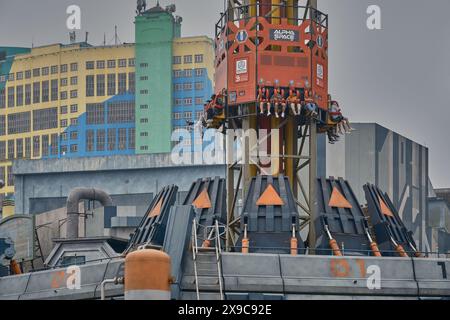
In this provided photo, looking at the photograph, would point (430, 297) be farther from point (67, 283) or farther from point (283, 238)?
point (67, 283)

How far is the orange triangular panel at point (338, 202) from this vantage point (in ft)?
Answer: 247

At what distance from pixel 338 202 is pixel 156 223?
406 inches

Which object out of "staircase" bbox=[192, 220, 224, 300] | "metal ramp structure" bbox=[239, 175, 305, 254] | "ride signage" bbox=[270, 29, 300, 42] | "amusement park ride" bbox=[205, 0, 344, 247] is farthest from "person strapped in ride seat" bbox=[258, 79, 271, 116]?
"staircase" bbox=[192, 220, 224, 300]

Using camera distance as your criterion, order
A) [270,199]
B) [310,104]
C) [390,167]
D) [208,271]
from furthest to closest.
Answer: [390,167] → [310,104] → [270,199] → [208,271]

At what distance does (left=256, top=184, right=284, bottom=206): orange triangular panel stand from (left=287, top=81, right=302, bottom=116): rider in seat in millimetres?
4723

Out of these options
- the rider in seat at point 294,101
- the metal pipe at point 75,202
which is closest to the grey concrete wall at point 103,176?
the metal pipe at point 75,202

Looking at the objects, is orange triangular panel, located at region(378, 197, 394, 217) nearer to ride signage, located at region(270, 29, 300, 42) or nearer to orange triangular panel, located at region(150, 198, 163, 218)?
ride signage, located at region(270, 29, 300, 42)

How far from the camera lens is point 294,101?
74625mm

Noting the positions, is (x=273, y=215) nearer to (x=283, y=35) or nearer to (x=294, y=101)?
(x=294, y=101)

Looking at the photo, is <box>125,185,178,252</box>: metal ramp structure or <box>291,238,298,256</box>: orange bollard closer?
<box>291,238,298,256</box>: orange bollard

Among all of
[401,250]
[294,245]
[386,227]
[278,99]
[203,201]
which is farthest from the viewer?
[203,201]

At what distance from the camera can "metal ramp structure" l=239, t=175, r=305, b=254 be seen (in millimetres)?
71062

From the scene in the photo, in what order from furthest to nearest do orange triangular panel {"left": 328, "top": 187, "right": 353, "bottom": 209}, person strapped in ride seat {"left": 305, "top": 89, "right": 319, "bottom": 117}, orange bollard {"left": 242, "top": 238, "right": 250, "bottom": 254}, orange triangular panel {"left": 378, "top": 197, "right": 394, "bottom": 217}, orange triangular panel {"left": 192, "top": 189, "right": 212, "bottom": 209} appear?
orange triangular panel {"left": 378, "top": 197, "right": 394, "bottom": 217} → orange triangular panel {"left": 192, "top": 189, "right": 212, "bottom": 209} → orange triangular panel {"left": 328, "top": 187, "right": 353, "bottom": 209} → person strapped in ride seat {"left": 305, "top": 89, "right": 319, "bottom": 117} → orange bollard {"left": 242, "top": 238, "right": 250, "bottom": 254}

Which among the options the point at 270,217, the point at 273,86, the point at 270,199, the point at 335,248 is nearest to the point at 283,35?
the point at 273,86
